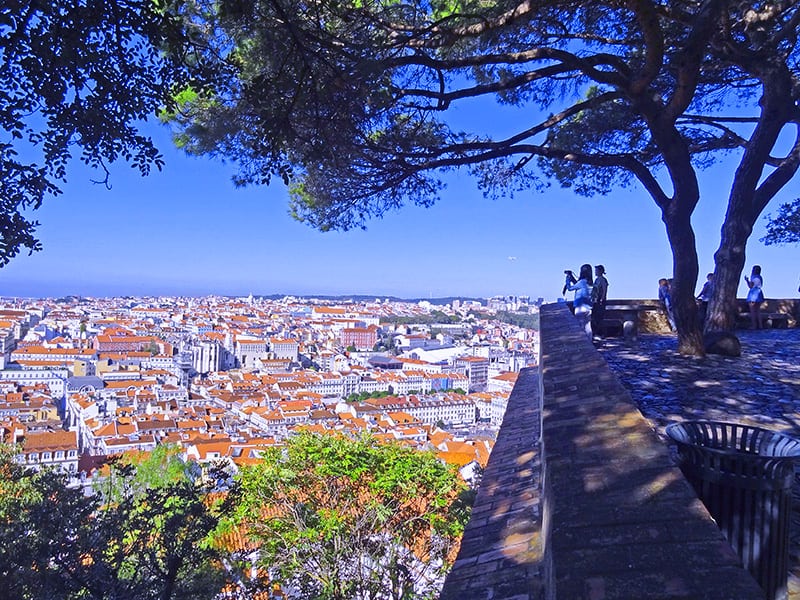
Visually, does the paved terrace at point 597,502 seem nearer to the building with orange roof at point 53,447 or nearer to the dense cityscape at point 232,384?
the dense cityscape at point 232,384

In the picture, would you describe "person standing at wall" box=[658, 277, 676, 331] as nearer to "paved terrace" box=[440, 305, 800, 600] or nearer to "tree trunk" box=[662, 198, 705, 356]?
"tree trunk" box=[662, 198, 705, 356]

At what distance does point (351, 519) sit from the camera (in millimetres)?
5652

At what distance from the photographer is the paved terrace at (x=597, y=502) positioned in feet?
3.18

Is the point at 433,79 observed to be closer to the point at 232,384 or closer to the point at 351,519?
the point at 351,519

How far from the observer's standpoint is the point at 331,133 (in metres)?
4.25

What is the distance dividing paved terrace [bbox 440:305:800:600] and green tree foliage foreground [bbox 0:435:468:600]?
2.19 m

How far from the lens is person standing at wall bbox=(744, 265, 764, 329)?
834 cm

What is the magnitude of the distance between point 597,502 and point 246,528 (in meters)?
5.18

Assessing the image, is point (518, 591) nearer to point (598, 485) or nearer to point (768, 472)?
point (598, 485)

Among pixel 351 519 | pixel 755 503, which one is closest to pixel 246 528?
pixel 351 519

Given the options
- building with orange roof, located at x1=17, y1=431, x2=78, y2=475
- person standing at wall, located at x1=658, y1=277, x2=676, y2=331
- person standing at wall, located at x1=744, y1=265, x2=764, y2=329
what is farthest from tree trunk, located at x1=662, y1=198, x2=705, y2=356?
building with orange roof, located at x1=17, y1=431, x2=78, y2=475

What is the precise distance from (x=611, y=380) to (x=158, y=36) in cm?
279

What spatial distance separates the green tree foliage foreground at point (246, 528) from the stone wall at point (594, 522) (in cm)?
233

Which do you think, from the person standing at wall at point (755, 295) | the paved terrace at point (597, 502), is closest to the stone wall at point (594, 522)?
the paved terrace at point (597, 502)
